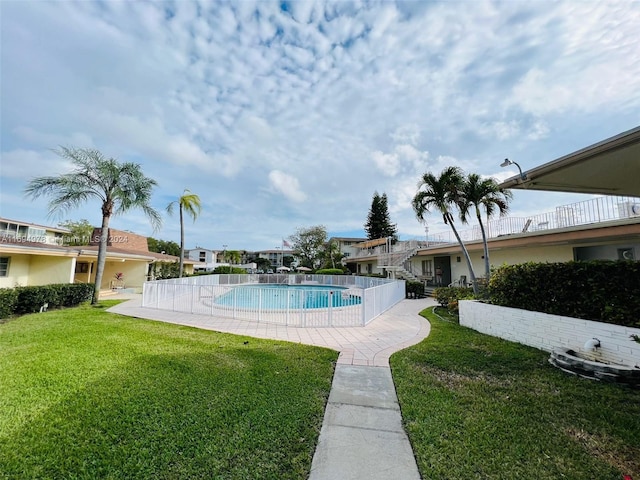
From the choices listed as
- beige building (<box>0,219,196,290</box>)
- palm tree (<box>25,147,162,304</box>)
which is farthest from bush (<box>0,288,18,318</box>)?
palm tree (<box>25,147,162,304</box>)

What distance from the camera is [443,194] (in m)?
12.3

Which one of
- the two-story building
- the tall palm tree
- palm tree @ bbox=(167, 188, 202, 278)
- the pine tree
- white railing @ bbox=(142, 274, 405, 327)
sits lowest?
white railing @ bbox=(142, 274, 405, 327)

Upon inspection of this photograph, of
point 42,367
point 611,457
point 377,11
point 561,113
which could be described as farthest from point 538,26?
point 42,367

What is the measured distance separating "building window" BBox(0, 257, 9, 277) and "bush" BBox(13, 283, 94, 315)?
3043 mm

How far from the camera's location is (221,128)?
40.4 feet

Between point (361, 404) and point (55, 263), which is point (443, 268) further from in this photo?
point (55, 263)

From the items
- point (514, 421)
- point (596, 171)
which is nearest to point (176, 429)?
point (514, 421)

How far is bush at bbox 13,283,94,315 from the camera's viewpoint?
406 inches

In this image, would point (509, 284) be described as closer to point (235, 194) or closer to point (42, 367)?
point (42, 367)

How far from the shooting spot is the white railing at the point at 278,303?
356 inches

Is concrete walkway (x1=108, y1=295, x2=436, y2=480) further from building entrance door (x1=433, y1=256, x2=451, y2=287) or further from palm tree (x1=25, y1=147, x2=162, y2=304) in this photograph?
building entrance door (x1=433, y1=256, x2=451, y2=287)

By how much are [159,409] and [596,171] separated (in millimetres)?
7482

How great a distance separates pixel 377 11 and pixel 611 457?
10.1 metres

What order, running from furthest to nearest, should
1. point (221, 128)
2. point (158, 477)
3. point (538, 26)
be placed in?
point (221, 128), point (538, 26), point (158, 477)
